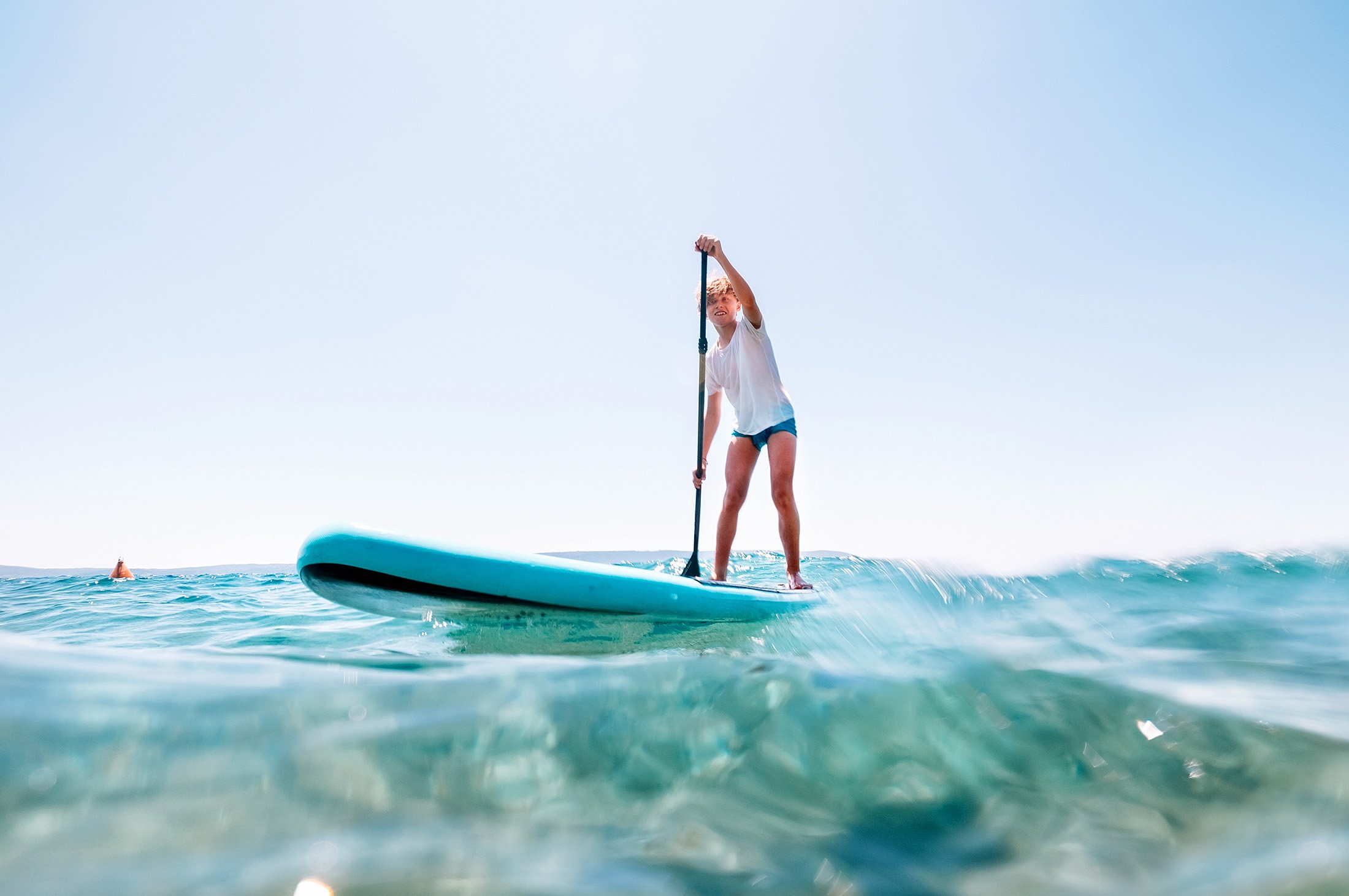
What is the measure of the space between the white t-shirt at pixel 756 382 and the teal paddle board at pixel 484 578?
1.61m

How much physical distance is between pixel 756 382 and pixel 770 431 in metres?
0.34

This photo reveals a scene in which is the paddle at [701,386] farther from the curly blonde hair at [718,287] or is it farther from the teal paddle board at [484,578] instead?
the teal paddle board at [484,578]

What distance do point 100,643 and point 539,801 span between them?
124 inches

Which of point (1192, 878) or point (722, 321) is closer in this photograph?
point (1192, 878)

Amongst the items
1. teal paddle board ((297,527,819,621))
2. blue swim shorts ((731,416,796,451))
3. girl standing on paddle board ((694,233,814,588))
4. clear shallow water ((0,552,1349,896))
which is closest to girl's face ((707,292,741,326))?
girl standing on paddle board ((694,233,814,588))

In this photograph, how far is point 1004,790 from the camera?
1078mm

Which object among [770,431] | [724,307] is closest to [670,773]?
[770,431]

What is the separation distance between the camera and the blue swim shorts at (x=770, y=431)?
433 cm

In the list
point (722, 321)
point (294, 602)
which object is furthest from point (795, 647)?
point (294, 602)

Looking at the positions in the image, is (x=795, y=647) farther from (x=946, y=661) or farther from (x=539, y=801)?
(x=539, y=801)

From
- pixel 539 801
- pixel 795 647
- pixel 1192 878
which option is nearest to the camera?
pixel 1192 878

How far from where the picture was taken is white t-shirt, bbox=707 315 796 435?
4363 millimetres

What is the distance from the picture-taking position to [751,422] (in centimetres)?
443

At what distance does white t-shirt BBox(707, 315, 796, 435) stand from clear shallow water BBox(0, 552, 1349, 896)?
2614mm
